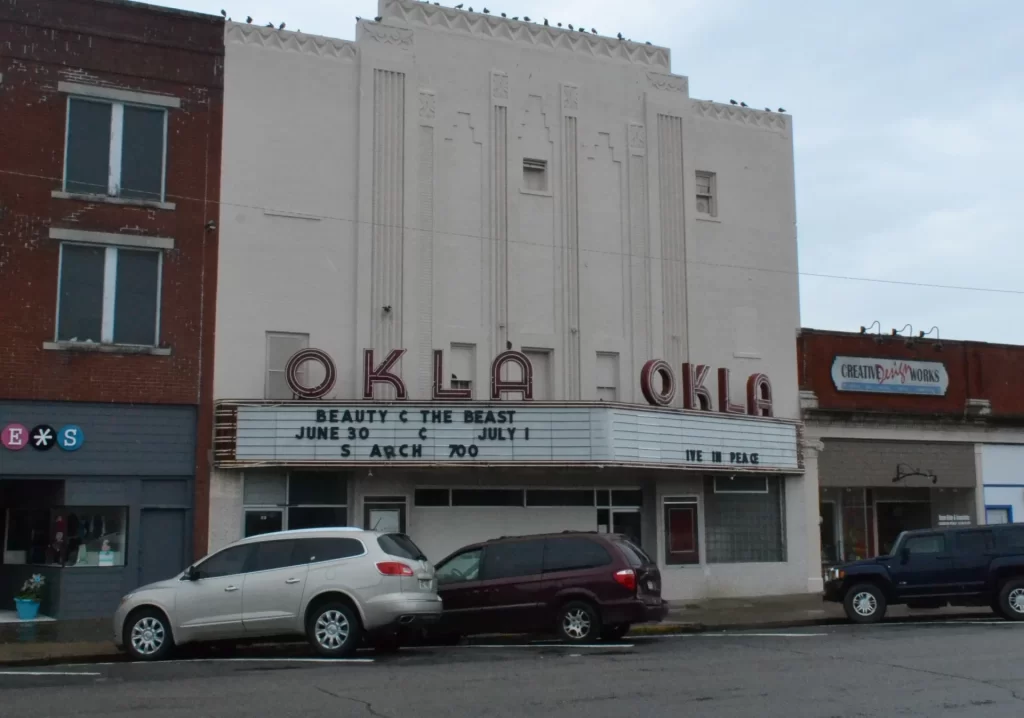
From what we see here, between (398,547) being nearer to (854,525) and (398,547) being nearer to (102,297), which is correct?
(102,297)

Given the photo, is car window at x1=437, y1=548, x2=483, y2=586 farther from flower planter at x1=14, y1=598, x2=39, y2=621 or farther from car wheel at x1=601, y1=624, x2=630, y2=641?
flower planter at x1=14, y1=598, x2=39, y2=621

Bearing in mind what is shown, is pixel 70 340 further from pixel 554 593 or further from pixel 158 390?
pixel 554 593

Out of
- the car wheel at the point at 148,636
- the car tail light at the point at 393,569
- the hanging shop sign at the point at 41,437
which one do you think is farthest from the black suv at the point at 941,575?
the hanging shop sign at the point at 41,437

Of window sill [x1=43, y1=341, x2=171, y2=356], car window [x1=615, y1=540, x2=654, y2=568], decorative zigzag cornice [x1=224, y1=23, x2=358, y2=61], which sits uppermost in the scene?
decorative zigzag cornice [x1=224, y1=23, x2=358, y2=61]

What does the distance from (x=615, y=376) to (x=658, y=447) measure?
8.41 ft

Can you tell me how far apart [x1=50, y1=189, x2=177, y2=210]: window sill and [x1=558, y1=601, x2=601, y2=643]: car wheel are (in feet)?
38.5

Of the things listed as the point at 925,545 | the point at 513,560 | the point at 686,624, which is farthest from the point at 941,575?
the point at 513,560

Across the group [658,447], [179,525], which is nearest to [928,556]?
[658,447]

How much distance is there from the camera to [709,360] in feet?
91.7

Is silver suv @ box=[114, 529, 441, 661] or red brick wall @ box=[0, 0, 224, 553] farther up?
red brick wall @ box=[0, 0, 224, 553]

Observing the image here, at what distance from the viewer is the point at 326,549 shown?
1662 cm

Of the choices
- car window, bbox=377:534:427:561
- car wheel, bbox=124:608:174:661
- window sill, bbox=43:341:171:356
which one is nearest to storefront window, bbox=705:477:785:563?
car window, bbox=377:534:427:561

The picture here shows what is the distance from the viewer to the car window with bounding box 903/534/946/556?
21.0 meters

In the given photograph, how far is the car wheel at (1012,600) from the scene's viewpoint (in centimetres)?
2045
